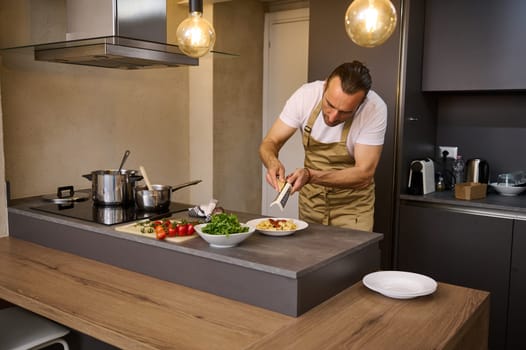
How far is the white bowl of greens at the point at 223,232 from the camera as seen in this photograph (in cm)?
179

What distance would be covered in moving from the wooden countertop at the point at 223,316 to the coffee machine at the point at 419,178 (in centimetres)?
143

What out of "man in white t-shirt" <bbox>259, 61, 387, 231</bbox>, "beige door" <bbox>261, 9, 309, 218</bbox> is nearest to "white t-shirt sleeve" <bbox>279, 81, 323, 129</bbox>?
"man in white t-shirt" <bbox>259, 61, 387, 231</bbox>

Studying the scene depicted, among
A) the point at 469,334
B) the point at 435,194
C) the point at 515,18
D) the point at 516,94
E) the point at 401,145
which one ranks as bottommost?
the point at 469,334

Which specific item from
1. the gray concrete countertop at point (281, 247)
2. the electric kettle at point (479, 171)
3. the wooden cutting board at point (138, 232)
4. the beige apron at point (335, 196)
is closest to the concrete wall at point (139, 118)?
the beige apron at point (335, 196)

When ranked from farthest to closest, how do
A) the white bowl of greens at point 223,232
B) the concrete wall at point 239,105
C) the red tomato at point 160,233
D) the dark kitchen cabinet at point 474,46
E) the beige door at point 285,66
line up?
the beige door at point 285,66 < the concrete wall at point 239,105 < the dark kitchen cabinet at point 474,46 < the red tomato at point 160,233 < the white bowl of greens at point 223,232

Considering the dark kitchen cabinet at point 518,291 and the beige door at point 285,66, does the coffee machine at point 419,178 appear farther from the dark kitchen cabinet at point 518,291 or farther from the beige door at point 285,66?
the beige door at point 285,66

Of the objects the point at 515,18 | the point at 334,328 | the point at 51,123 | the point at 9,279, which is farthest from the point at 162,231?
the point at 515,18

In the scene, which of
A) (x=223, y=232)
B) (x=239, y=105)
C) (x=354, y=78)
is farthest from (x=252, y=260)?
(x=239, y=105)

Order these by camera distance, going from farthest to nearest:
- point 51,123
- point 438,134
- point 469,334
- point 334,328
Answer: point 438,134 → point 51,123 → point 469,334 → point 334,328

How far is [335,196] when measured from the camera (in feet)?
8.74

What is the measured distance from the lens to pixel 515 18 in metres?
3.00

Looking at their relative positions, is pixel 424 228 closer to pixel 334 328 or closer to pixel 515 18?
pixel 515 18

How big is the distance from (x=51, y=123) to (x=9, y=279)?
1.37m

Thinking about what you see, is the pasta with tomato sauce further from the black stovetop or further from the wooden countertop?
the black stovetop
